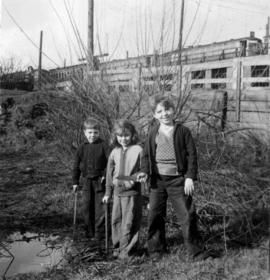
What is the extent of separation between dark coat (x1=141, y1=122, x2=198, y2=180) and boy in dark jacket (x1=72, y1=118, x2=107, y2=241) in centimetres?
83

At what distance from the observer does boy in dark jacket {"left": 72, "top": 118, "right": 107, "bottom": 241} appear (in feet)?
15.5

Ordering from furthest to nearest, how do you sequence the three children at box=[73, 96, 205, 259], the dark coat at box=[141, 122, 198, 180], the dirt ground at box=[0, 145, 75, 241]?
the dirt ground at box=[0, 145, 75, 241], the three children at box=[73, 96, 205, 259], the dark coat at box=[141, 122, 198, 180]

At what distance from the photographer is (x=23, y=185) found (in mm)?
7289

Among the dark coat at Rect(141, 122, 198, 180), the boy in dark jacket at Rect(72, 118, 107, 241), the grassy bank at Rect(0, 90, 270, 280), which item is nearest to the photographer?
the grassy bank at Rect(0, 90, 270, 280)

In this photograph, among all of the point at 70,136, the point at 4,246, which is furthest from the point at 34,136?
the point at 4,246

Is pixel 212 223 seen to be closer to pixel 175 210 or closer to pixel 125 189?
pixel 175 210

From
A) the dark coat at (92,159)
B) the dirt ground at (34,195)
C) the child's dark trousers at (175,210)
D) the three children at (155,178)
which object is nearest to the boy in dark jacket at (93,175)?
the dark coat at (92,159)

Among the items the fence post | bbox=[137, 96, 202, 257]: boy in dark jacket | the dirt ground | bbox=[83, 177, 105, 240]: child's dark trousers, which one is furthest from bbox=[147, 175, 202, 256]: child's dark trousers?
the fence post

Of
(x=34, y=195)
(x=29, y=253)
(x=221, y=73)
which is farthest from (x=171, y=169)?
(x=221, y=73)

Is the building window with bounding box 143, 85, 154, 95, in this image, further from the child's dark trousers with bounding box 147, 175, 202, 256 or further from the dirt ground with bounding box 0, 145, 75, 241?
the dirt ground with bounding box 0, 145, 75, 241

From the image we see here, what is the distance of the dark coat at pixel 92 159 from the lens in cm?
471

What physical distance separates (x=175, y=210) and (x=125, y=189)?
518mm

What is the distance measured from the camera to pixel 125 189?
4.14 meters

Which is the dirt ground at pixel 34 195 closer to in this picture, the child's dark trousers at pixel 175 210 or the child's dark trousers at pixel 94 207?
the child's dark trousers at pixel 94 207
